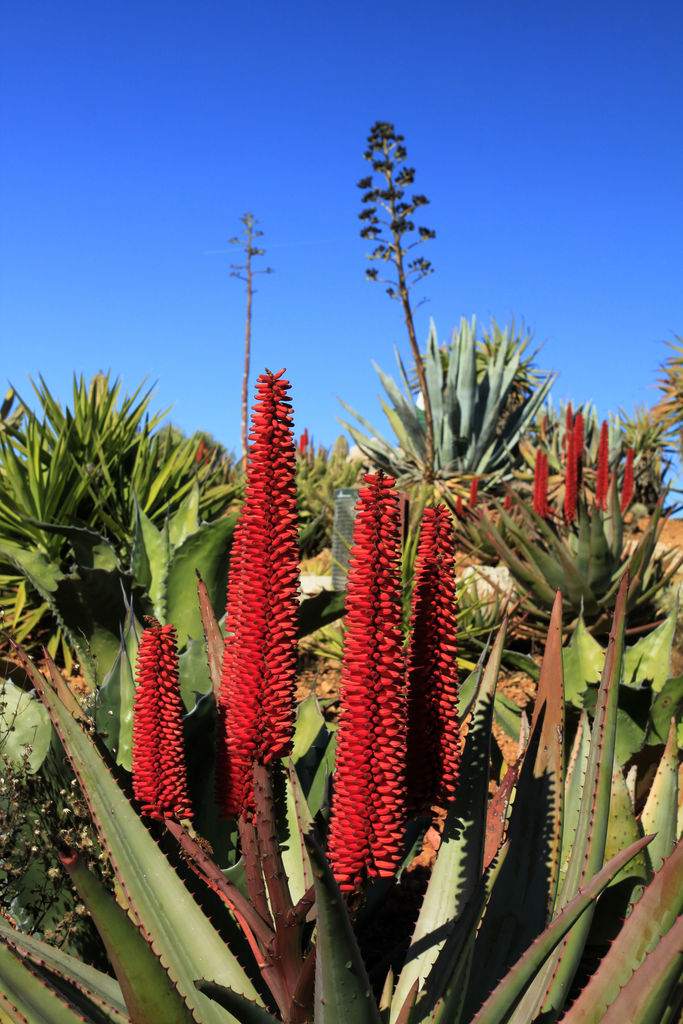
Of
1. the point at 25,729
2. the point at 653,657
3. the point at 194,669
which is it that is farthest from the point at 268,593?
the point at 653,657

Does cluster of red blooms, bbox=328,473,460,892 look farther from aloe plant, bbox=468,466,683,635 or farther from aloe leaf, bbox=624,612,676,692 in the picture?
aloe plant, bbox=468,466,683,635

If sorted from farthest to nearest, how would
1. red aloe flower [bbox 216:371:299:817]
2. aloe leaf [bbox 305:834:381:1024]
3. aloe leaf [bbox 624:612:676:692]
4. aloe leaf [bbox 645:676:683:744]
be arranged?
aloe leaf [bbox 624:612:676:692] < aloe leaf [bbox 645:676:683:744] < red aloe flower [bbox 216:371:299:817] < aloe leaf [bbox 305:834:381:1024]

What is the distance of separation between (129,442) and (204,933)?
550cm

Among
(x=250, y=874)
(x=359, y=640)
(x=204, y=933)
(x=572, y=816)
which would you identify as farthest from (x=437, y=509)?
(x=572, y=816)

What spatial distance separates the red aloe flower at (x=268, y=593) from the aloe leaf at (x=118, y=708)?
1.30 m

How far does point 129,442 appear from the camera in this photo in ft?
21.7

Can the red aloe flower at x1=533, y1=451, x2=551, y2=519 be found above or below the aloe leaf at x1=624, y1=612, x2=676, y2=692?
above

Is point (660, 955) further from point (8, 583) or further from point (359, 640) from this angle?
point (8, 583)

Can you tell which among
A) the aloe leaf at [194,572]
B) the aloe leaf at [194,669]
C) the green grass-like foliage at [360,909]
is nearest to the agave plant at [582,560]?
the aloe leaf at [194,572]

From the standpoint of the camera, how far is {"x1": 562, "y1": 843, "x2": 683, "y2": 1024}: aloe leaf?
54.2 inches

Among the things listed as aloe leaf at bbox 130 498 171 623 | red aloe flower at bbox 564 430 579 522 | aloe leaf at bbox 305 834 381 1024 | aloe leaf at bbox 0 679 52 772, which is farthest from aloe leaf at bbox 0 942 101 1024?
red aloe flower at bbox 564 430 579 522

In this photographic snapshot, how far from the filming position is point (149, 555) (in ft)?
14.8

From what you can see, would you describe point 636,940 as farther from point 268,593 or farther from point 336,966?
point 268,593

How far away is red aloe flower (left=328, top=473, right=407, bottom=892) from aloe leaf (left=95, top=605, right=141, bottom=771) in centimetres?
145
